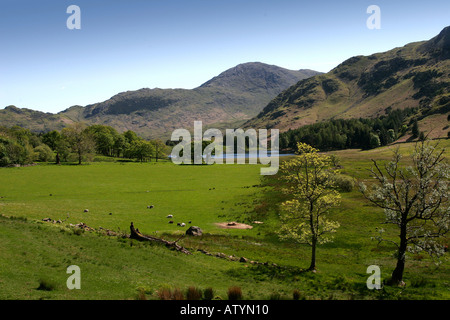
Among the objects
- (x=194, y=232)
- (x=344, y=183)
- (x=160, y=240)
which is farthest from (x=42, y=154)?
(x=344, y=183)

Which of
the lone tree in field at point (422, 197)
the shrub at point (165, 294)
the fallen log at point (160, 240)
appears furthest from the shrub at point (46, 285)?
the lone tree in field at point (422, 197)

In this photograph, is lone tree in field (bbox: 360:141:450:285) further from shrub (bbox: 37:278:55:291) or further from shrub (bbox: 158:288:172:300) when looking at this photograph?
shrub (bbox: 37:278:55:291)

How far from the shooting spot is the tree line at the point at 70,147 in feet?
390

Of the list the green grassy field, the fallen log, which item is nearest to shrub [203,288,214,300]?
the green grassy field

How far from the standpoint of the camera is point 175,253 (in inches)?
1243

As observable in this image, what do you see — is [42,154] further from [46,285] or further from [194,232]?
[46,285]

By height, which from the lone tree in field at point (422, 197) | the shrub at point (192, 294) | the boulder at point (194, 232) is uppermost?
the lone tree in field at point (422, 197)

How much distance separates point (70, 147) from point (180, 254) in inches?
5232

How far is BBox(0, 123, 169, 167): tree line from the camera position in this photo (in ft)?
390

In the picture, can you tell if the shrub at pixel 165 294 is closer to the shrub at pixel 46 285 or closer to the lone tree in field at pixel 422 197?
the shrub at pixel 46 285

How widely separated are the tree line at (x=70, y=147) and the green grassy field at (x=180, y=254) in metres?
54.0

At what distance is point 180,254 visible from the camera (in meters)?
31.9

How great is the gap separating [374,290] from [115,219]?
40014 millimetres
